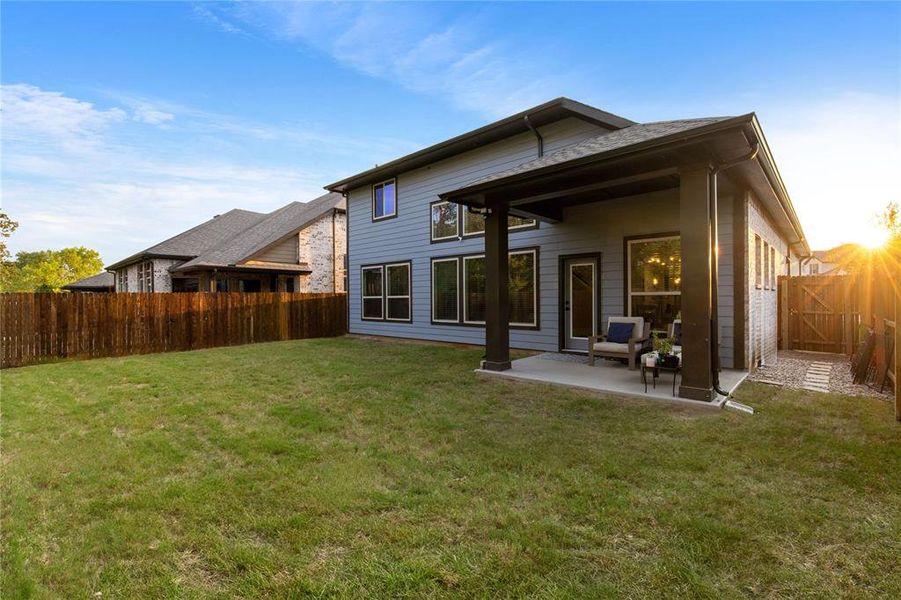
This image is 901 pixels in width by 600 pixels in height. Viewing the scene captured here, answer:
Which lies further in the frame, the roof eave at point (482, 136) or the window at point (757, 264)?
the roof eave at point (482, 136)

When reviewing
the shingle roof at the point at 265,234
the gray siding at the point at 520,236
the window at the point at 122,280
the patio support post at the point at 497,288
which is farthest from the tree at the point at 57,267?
the patio support post at the point at 497,288

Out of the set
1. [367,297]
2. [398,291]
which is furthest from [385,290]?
[367,297]

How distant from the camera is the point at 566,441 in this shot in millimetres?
3857

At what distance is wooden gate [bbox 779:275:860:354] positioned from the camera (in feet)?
33.0

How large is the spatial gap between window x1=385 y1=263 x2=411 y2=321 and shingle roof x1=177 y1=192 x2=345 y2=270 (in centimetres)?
703

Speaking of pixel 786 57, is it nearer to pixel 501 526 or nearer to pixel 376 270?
pixel 501 526

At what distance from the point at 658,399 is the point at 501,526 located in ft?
11.4

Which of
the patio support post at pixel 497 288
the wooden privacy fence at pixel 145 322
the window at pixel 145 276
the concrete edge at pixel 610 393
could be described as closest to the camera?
the concrete edge at pixel 610 393

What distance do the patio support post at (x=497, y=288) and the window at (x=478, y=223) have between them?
2432 mm

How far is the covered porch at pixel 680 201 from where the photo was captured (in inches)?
193

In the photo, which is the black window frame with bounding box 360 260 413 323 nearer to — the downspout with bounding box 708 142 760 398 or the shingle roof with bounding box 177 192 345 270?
the shingle roof with bounding box 177 192 345 270

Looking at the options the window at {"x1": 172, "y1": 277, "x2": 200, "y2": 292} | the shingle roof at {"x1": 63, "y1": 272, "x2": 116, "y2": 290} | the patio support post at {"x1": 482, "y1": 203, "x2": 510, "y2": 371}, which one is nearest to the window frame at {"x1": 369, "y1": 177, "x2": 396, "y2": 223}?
the patio support post at {"x1": 482, "y1": 203, "x2": 510, "y2": 371}

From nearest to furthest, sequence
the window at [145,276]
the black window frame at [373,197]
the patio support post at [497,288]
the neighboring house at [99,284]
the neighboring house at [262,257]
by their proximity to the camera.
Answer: the patio support post at [497,288]
the black window frame at [373,197]
the neighboring house at [262,257]
the window at [145,276]
the neighboring house at [99,284]

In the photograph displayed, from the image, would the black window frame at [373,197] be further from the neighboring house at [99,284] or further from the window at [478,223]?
the neighboring house at [99,284]
